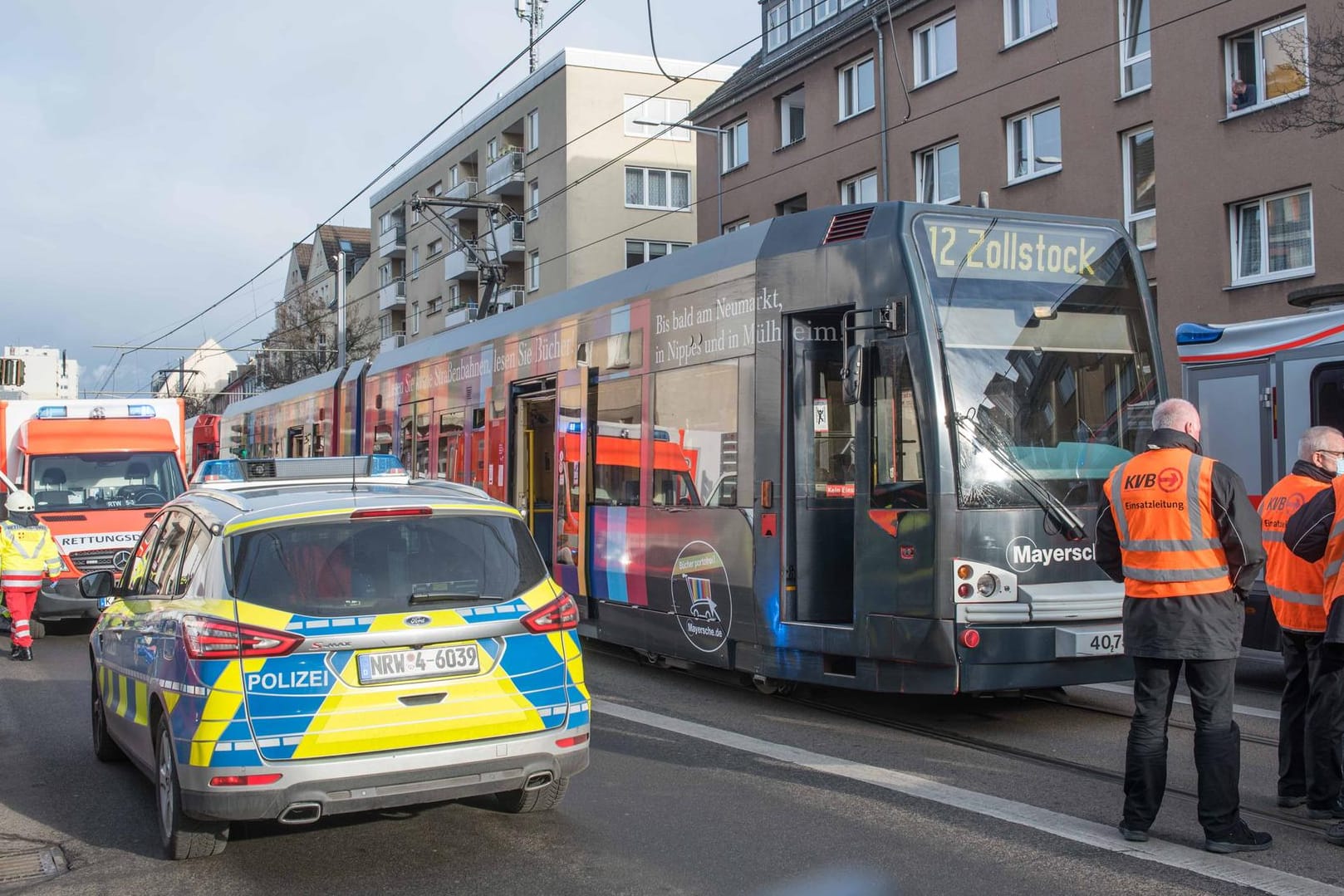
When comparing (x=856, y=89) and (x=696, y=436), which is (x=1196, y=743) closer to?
(x=696, y=436)

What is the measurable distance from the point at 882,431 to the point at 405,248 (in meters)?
52.7

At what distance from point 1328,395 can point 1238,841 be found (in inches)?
A: 220

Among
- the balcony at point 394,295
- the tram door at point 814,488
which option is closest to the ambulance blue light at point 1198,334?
the tram door at point 814,488

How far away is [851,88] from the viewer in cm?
2922

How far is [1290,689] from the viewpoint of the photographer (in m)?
6.39

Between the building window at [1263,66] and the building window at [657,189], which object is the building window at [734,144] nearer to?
the building window at [657,189]

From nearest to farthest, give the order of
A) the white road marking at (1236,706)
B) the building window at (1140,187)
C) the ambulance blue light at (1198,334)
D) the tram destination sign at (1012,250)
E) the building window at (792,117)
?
the tram destination sign at (1012,250) < the white road marking at (1236,706) < the ambulance blue light at (1198,334) < the building window at (1140,187) < the building window at (792,117)

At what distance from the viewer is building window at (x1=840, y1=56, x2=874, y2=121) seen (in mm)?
28578

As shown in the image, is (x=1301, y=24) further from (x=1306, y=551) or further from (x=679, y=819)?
(x=679, y=819)

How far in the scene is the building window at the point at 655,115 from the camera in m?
43.7

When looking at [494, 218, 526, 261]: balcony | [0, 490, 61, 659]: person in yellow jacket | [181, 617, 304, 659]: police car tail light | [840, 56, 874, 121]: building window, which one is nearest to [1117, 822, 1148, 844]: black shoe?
[181, 617, 304, 659]: police car tail light

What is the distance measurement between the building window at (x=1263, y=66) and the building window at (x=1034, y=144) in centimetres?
345

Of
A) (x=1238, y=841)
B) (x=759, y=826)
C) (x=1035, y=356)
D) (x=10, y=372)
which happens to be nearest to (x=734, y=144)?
(x=10, y=372)

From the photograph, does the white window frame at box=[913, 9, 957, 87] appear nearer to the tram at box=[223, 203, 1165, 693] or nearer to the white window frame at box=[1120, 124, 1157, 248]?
the white window frame at box=[1120, 124, 1157, 248]
